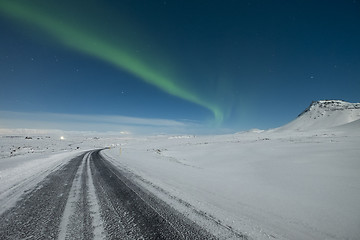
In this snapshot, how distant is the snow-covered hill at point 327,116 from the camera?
120 metres

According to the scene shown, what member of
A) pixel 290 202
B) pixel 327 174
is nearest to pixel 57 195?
pixel 290 202

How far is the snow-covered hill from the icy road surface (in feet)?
457

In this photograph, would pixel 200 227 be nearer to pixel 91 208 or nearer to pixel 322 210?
pixel 91 208

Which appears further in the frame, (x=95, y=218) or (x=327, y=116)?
(x=327, y=116)

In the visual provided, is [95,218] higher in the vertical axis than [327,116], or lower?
lower

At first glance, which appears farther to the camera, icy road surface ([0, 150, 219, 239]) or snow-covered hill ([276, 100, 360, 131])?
snow-covered hill ([276, 100, 360, 131])

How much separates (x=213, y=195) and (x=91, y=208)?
377 cm

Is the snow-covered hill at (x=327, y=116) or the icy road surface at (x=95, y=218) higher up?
the snow-covered hill at (x=327, y=116)

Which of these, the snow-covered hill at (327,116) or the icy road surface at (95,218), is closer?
the icy road surface at (95,218)

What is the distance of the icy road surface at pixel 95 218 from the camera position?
121 inches

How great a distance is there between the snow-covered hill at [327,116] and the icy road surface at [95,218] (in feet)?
457

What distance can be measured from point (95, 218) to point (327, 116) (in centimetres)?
18318

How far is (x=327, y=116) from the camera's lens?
134m

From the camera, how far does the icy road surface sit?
3.08m
